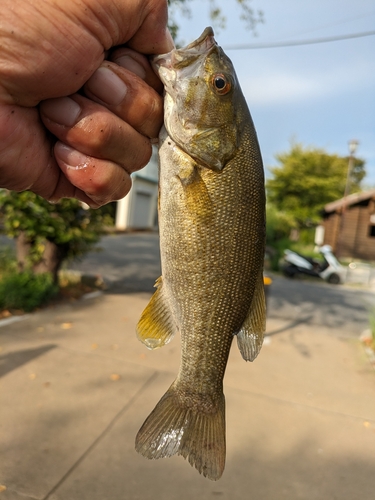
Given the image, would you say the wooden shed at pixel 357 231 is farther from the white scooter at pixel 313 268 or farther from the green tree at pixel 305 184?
the white scooter at pixel 313 268

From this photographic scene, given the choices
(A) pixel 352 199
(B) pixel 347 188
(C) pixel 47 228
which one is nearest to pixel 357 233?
(A) pixel 352 199

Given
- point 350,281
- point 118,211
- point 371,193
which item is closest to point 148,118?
point 350,281

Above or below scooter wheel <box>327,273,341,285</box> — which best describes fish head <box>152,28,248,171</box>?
above

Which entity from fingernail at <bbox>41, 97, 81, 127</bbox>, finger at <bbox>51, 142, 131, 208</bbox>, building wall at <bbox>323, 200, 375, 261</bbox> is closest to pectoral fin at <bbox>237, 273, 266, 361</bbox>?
finger at <bbox>51, 142, 131, 208</bbox>

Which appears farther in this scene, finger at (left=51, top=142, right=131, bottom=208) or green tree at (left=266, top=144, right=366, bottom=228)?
green tree at (left=266, top=144, right=366, bottom=228)

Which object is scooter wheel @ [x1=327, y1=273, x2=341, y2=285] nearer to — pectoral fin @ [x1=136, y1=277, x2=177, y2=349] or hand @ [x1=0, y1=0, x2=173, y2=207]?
pectoral fin @ [x1=136, y1=277, x2=177, y2=349]

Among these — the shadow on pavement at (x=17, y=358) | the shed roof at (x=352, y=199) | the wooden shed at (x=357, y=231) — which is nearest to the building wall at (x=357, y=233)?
the wooden shed at (x=357, y=231)

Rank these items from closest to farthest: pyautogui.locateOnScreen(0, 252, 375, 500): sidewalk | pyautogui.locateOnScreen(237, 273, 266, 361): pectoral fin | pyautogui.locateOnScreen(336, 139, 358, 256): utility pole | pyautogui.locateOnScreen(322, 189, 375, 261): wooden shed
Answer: pyautogui.locateOnScreen(237, 273, 266, 361): pectoral fin, pyautogui.locateOnScreen(0, 252, 375, 500): sidewalk, pyautogui.locateOnScreen(336, 139, 358, 256): utility pole, pyautogui.locateOnScreen(322, 189, 375, 261): wooden shed

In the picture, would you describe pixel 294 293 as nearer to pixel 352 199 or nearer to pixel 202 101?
pixel 202 101
